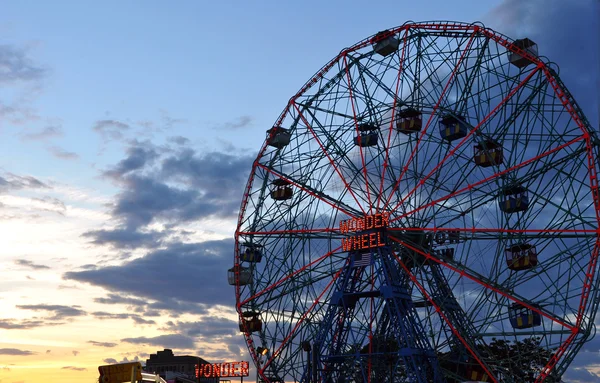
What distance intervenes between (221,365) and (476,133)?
35637 millimetres

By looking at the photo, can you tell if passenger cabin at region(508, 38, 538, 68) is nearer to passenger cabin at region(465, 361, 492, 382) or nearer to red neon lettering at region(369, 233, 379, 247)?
red neon lettering at region(369, 233, 379, 247)

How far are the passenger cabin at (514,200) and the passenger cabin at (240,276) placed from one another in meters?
21.2

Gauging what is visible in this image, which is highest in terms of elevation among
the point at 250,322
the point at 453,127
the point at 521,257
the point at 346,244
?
the point at 453,127

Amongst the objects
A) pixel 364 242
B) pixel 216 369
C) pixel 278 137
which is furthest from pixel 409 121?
pixel 216 369

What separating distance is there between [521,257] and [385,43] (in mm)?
19139

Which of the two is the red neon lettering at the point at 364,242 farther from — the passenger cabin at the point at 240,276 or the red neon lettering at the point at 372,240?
the passenger cabin at the point at 240,276

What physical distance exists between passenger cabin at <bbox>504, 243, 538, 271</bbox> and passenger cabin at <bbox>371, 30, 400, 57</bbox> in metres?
17.7

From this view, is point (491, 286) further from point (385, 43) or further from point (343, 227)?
point (385, 43)

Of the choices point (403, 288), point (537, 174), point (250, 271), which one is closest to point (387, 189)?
point (403, 288)

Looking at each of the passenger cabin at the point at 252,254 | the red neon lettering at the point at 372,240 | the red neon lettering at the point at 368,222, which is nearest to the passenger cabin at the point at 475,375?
the red neon lettering at the point at 372,240

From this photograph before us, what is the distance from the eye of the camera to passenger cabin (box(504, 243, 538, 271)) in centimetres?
4453

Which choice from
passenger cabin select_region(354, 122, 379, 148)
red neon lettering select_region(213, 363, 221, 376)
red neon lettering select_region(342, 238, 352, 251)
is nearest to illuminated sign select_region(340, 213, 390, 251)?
red neon lettering select_region(342, 238, 352, 251)

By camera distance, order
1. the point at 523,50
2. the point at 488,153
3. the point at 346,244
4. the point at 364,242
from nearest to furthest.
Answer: the point at 488,153 < the point at 523,50 < the point at 364,242 < the point at 346,244

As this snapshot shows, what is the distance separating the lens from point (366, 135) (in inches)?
2109
